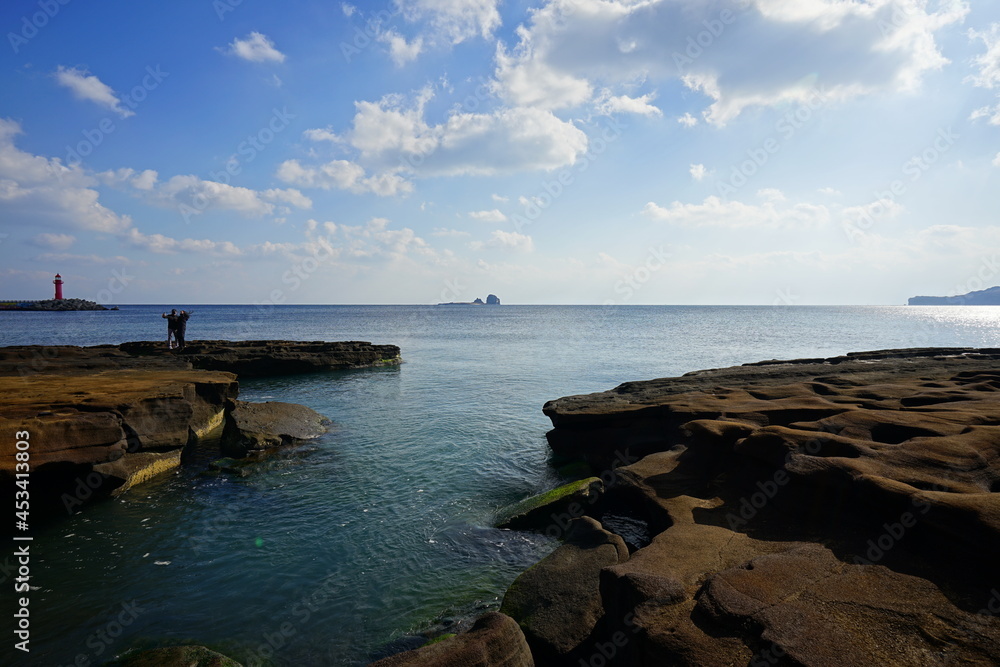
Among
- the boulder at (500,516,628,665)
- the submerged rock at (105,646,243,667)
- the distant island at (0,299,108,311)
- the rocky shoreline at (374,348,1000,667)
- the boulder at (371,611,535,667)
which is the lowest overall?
the submerged rock at (105,646,243,667)

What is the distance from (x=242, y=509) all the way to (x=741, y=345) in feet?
197

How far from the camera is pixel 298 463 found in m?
16.1

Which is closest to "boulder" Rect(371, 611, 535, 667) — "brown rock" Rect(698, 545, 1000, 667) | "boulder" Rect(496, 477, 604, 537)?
"brown rock" Rect(698, 545, 1000, 667)

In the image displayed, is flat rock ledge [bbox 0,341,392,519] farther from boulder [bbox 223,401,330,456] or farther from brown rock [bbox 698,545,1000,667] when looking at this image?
brown rock [bbox 698,545,1000,667]

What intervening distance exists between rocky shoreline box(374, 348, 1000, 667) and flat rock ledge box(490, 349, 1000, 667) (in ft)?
0.07

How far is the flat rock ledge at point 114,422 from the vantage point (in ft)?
38.0

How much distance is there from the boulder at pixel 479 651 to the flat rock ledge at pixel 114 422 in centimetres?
1060

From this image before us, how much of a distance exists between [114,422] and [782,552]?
49.3 ft

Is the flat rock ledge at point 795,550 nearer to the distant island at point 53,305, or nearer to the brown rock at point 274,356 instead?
the brown rock at point 274,356

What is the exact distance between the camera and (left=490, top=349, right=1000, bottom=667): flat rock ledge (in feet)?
16.2

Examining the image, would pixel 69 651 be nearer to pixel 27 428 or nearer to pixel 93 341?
pixel 27 428

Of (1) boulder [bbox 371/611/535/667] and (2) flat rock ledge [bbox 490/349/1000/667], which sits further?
(1) boulder [bbox 371/611/535/667]

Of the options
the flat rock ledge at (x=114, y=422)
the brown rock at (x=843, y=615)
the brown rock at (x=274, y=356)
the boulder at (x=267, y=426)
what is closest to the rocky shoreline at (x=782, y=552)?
the brown rock at (x=843, y=615)

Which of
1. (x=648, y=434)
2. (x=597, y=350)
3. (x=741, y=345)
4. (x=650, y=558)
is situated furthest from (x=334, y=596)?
(x=741, y=345)
